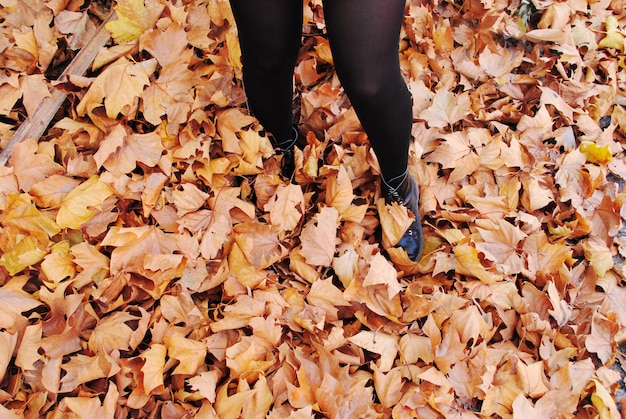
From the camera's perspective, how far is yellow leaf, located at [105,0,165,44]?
1772mm

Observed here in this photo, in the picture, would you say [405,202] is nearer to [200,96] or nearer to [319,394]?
[319,394]

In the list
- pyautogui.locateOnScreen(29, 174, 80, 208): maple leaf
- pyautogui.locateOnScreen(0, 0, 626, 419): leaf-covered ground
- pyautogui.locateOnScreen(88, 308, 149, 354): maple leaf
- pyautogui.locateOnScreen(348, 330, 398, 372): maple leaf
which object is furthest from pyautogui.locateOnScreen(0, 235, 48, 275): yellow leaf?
pyautogui.locateOnScreen(348, 330, 398, 372): maple leaf

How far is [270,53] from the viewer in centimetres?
130

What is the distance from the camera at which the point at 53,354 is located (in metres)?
1.27

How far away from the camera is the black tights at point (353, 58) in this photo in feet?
3.50

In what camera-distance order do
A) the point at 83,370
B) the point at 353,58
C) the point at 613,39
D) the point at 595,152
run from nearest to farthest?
the point at 353,58, the point at 83,370, the point at 595,152, the point at 613,39

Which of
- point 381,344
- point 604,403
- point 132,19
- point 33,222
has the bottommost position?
point 604,403

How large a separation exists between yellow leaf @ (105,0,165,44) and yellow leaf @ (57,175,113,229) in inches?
22.6

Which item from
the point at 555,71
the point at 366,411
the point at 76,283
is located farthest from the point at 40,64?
the point at 555,71

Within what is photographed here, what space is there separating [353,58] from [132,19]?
1.04 m

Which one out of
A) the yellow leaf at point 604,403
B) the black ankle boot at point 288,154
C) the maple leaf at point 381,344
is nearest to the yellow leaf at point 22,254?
the black ankle boot at point 288,154

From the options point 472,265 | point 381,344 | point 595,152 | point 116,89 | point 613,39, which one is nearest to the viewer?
point 381,344

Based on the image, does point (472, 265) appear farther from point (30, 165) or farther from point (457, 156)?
point (30, 165)

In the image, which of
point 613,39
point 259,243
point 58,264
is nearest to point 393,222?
point 259,243
